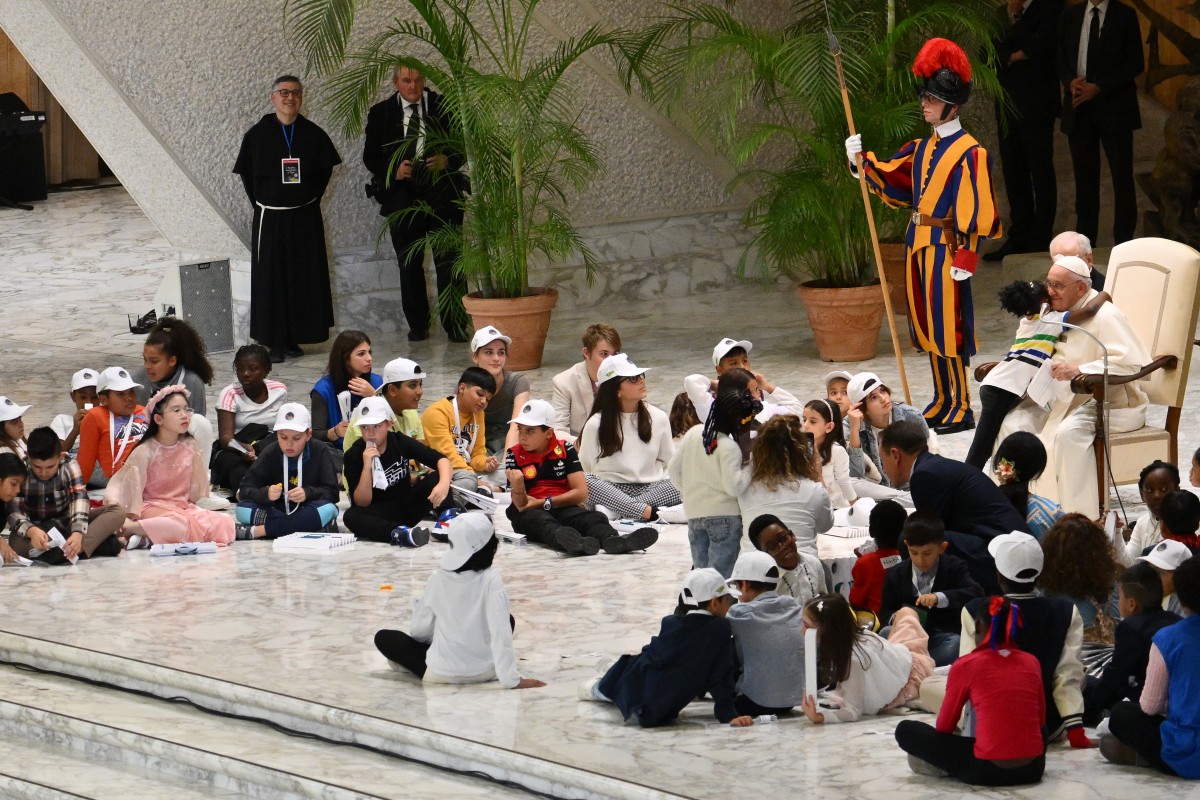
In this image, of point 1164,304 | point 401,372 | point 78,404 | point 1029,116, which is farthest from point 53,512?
point 1029,116

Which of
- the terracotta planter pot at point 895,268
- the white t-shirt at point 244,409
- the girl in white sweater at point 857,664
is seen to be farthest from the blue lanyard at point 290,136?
the girl in white sweater at point 857,664

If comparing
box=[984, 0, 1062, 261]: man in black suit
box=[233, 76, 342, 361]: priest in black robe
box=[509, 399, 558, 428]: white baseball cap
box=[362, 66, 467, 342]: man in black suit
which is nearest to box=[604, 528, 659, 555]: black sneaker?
box=[509, 399, 558, 428]: white baseball cap

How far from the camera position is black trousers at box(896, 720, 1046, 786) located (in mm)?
4523

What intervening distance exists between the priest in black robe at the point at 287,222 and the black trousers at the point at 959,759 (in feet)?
20.8

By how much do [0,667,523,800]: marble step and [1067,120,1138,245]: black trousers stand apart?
6936 mm

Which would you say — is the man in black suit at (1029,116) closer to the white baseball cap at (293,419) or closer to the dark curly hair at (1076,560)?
the white baseball cap at (293,419)

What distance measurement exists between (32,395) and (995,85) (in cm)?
514

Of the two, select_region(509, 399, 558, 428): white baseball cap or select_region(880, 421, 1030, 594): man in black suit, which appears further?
select_region(509, 399, 558, 428): white baseball cap

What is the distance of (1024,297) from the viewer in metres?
6.88

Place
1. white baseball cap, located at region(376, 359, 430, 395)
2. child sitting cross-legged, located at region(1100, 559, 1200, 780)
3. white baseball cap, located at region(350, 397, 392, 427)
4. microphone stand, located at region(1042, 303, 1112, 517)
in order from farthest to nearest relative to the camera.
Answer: white baseball cap, located at region(376, 359, 430, 395)
white baseball cap, located at region(350, 397, 392, 427)
microphone stand, located at region(1042, 303, 1112, 517)
child sitting cross-legged, located at region(1100, 559, 1200, 780)

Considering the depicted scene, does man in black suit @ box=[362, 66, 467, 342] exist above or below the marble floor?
above

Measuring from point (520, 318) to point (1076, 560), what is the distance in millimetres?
5032

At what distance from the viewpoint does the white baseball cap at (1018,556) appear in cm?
469

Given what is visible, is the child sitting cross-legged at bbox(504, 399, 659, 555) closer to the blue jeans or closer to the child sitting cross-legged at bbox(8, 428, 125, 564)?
the blue jeans
